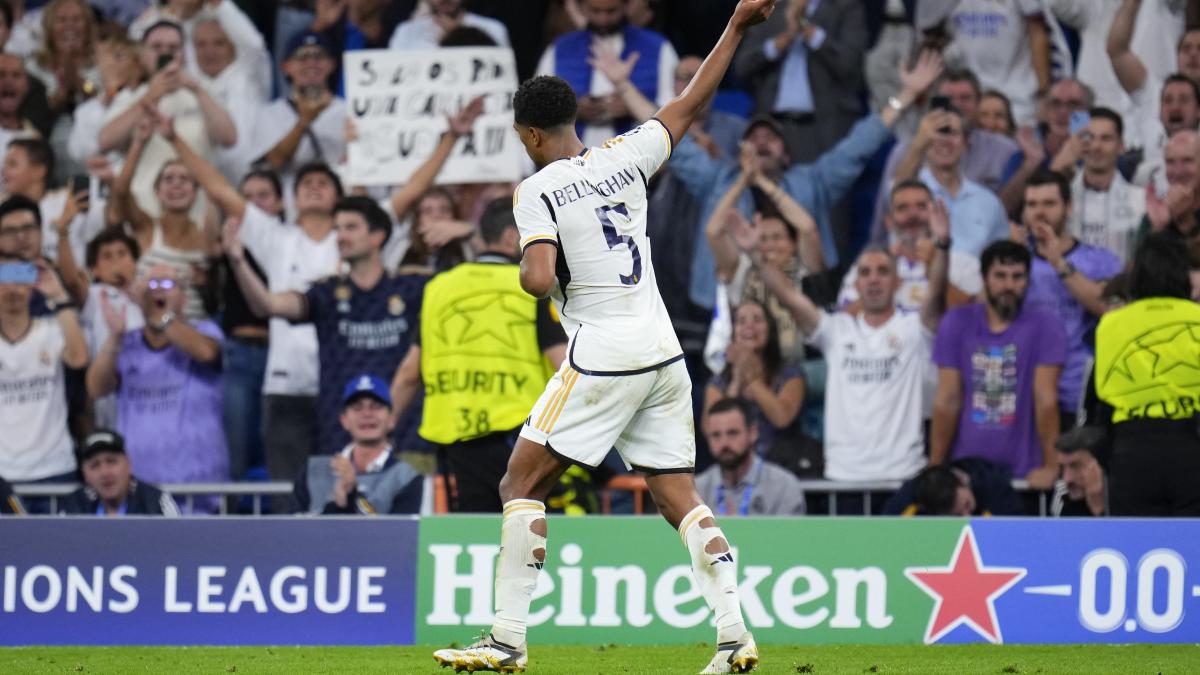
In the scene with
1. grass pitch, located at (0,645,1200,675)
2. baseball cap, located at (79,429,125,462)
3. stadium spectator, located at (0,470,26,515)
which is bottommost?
grass pitch, located at (0,645,1200,675)

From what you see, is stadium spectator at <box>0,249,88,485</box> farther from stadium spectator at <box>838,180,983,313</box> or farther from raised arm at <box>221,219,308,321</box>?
stadium spectator at <box>838,180,983,313</box>

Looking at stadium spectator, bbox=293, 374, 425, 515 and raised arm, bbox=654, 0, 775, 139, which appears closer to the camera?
raised arm, bbox=654, 0, 775, 139

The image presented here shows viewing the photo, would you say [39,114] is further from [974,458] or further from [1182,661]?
[1182,661]

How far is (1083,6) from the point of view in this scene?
1188 centimetres

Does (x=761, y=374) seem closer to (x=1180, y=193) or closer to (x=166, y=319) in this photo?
(x=1180, y=193)

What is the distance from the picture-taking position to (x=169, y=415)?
37.3ft

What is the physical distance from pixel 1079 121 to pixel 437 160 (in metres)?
4.32

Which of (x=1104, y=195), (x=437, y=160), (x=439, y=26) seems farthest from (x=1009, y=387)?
(x=439, y=26)

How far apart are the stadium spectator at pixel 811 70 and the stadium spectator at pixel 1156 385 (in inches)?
126

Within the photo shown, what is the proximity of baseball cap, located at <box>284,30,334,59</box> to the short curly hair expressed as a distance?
6329 millimetres

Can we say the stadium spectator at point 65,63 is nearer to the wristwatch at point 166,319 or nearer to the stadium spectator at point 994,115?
the wristwatch at point 166,319

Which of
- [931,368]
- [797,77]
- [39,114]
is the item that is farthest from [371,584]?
[39,114]

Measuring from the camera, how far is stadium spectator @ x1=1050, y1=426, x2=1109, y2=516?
32.1 feet

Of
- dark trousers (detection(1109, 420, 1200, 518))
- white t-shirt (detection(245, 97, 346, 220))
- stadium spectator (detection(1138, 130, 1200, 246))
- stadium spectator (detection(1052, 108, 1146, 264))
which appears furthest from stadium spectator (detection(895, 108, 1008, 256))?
white t-shirt (detection(245, 97, 346, 220))
